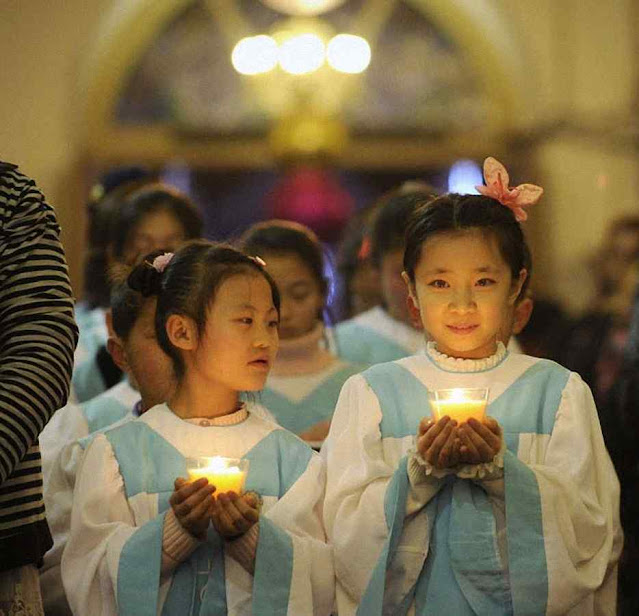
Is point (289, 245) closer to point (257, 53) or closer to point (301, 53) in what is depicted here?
point (301, 53)

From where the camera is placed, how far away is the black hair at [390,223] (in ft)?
18.2

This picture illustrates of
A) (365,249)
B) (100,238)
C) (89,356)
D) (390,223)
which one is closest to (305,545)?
(390,223)

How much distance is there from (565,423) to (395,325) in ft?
6.64

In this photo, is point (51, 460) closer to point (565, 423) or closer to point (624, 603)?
point (565, 423)

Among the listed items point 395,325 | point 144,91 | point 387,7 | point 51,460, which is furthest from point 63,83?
point 51,460

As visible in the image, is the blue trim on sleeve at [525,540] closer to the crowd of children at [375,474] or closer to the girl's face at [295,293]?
the crowd of children at [375,474]

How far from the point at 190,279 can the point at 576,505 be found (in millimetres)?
1163

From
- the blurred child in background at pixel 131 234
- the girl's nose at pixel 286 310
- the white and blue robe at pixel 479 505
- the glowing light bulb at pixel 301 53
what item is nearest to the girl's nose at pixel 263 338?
the white and blue robe at pixel 479 505

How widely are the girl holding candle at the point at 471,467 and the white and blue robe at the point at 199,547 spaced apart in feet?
0.27

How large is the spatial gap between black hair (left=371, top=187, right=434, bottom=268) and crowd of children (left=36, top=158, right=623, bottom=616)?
1066 millimetres

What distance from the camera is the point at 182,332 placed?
437 centimetres

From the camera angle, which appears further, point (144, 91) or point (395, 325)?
point (144, 91)

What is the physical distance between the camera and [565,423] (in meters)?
4.07

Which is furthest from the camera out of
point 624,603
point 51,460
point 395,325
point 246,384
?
point 624,603
